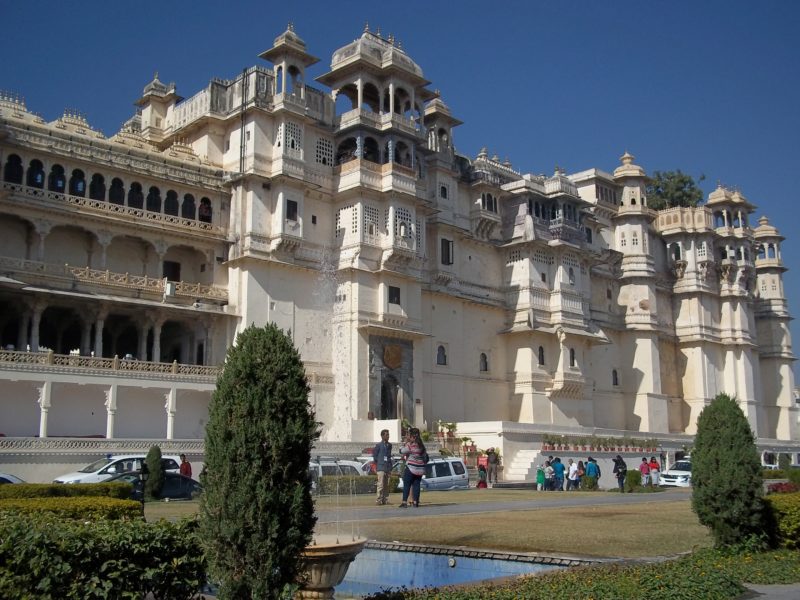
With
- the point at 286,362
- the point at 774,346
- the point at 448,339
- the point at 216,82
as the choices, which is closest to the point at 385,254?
the point at 448,339

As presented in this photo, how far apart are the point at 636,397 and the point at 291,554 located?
5563cm

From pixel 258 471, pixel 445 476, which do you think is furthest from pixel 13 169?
pixel 258 471

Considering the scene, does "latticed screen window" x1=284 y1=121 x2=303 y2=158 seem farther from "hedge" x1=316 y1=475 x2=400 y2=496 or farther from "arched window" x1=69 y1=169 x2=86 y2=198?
"hedge" x1=316 y1=475 x2=400 y2=496

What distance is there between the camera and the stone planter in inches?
356

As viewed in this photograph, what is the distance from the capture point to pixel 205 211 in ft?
134

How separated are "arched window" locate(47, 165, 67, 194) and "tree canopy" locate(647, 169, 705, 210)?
175 feet

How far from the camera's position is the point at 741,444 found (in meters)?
13.0

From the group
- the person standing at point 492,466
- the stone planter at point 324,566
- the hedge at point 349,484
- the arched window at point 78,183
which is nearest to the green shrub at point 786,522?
the stone planter at point 324,566

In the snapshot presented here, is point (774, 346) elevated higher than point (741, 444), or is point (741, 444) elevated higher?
point (774, 346)

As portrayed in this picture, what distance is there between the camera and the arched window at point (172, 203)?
3966cm

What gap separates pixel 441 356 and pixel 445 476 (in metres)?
17.4

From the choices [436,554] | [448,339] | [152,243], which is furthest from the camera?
[448,339]

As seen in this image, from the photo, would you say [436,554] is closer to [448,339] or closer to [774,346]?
[448,339]

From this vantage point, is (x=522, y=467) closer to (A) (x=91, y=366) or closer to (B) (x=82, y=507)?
(A) (x=91, y=366)
